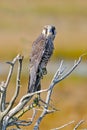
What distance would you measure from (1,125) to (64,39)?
48.6 ft

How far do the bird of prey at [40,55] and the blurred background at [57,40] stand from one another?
0.31 feet

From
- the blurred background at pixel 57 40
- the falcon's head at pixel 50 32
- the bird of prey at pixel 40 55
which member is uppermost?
the falcon's head at pixel 50 32

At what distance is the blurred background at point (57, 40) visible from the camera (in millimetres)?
12969

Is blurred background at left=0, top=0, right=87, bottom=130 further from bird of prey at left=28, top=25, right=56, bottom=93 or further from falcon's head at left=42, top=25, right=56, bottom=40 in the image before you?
falcon's head at left=42, top=25, right=56, bottom=40

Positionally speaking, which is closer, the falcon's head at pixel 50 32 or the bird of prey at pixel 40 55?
the bird of prey at pixel 40 55

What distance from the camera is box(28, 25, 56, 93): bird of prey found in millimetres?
6454

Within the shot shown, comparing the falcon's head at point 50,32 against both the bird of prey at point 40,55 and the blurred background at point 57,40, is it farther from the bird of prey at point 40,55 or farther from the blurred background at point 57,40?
the blurred background at point 57,40

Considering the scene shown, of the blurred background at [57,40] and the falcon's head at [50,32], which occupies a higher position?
the falcon's head at [50,32]

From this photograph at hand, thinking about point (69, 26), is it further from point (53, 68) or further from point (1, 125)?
point (1, 125)

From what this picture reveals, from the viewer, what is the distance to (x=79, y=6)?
2686cm

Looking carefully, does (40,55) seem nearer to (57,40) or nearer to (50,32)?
(50,32)

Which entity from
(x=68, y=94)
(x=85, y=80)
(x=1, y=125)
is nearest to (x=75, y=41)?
(x=85, y=80)

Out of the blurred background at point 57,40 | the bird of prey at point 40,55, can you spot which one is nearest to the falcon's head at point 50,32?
the bird of prey at point 40,55

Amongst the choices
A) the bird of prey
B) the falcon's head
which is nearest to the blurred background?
the bird of prey
